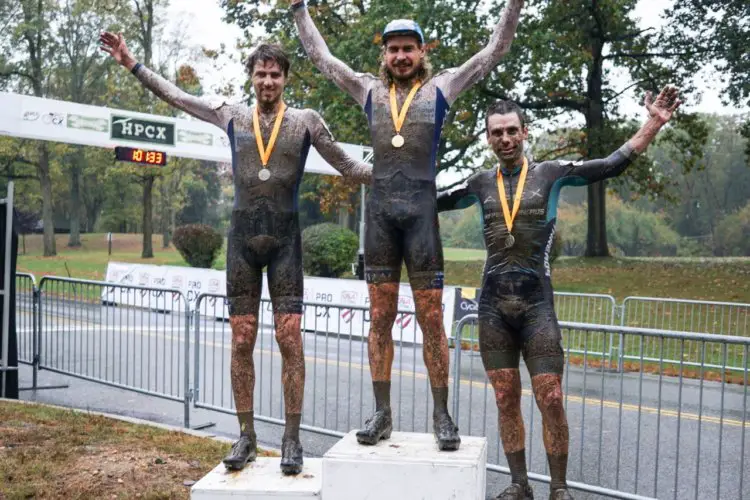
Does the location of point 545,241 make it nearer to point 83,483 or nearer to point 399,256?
point 399,256

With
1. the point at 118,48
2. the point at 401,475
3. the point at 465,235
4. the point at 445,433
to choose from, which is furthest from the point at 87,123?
the point at 465,235

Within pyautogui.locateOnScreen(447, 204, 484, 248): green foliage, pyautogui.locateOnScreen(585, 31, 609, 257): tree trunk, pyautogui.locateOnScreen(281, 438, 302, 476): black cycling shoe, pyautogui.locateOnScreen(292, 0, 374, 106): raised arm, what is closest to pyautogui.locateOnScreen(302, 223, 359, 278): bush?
pyautogui.locateOnScreen(585, 31, 609, 257): tree trunk

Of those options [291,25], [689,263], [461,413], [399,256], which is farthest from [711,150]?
[399,256]

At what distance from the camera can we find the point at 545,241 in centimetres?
454

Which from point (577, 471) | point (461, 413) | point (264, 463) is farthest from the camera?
point (461, 413)

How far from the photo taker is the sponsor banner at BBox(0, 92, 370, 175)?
11961 mm

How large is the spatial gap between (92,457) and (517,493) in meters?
3.54

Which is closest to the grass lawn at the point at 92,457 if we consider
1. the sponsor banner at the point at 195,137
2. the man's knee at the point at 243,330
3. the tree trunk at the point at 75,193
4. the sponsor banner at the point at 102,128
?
the man's knee at the point at 243,330

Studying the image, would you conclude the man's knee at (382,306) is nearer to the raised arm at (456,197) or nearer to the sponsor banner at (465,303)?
the raised arm at (456,197)

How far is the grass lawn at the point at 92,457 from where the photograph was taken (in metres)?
5.52

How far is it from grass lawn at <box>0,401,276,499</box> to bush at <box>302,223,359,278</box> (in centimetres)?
1432

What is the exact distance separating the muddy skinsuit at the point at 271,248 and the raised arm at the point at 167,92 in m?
0.15

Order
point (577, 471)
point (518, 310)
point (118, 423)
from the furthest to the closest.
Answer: point (118, 423), point (577, 471), point (518, 310)

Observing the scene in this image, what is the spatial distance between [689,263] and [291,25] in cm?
1552
